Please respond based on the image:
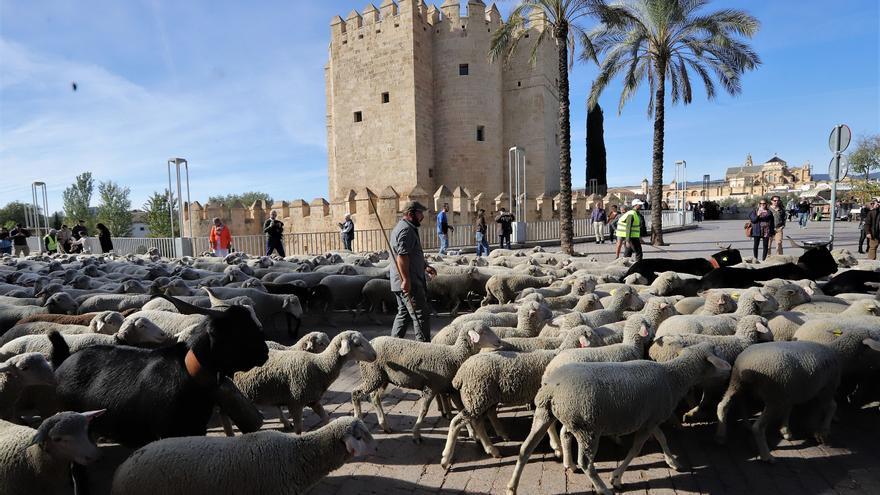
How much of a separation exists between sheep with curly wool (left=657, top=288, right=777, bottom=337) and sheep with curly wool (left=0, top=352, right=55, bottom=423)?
4.89 meters

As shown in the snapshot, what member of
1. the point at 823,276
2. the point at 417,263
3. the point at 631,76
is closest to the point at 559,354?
the point at 417,263

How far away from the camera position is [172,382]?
3.16 metres

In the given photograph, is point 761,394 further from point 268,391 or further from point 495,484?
point 268,391

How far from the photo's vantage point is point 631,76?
2031cm

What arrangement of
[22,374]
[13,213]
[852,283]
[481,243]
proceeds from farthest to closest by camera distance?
[13,213] < [481,243] < [852,283] < [22,374]

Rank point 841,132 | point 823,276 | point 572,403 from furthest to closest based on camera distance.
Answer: point 841,132 → point 823,276 → point 572,403

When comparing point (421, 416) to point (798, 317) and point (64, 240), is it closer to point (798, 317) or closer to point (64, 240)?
point (798, 317)

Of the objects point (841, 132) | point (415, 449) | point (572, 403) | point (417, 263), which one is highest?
point (841, 132)

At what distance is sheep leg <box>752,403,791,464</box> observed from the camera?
3.55 metres

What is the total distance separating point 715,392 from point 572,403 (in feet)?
5.77

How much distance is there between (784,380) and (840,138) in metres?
8.71

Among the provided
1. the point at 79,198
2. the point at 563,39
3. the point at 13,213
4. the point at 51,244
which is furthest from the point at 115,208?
the point at 563,39

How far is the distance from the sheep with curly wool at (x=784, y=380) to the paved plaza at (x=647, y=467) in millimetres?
160

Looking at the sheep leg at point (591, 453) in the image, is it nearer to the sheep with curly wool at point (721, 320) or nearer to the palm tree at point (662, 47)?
the sheep with curly wool at point (721, 320)
